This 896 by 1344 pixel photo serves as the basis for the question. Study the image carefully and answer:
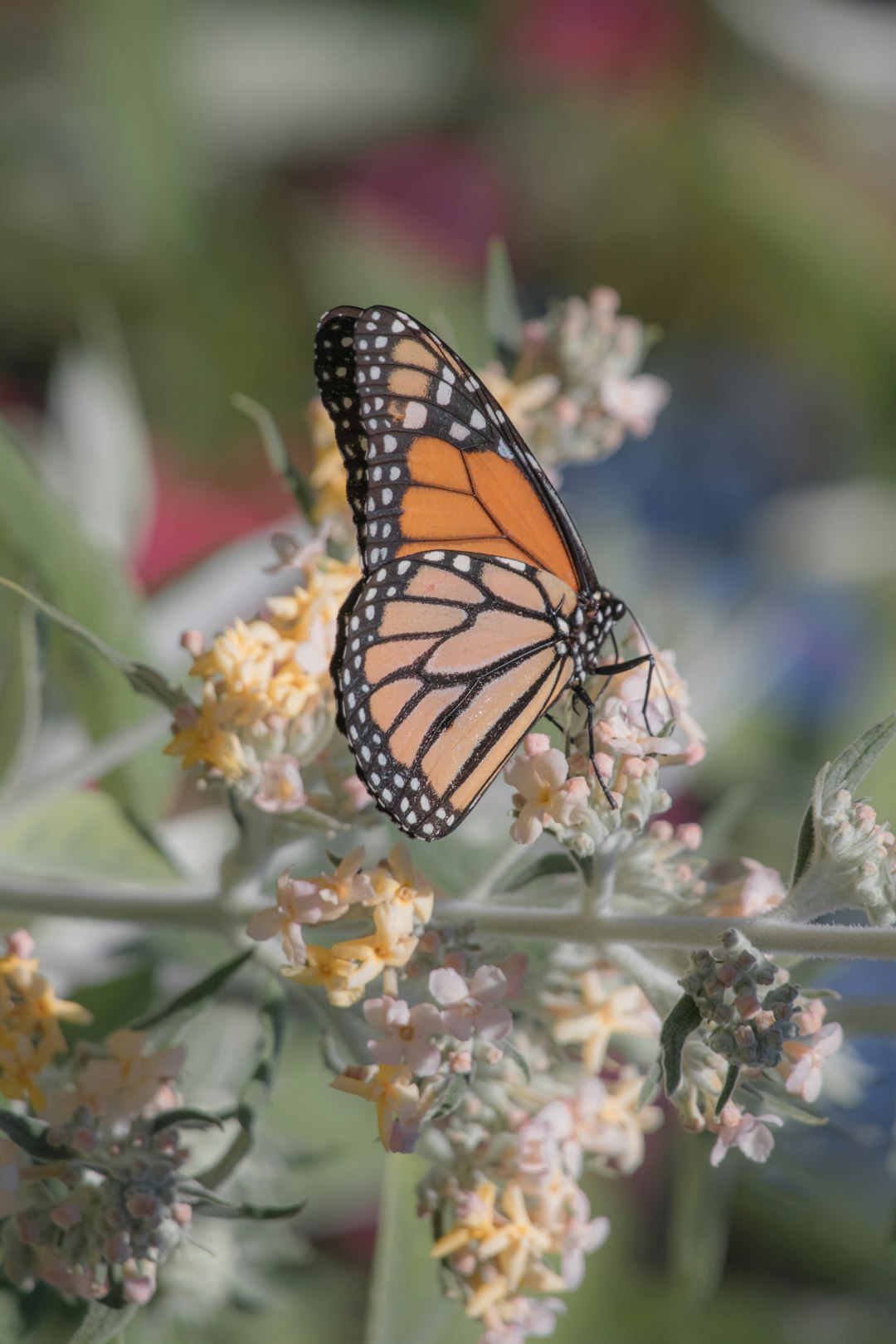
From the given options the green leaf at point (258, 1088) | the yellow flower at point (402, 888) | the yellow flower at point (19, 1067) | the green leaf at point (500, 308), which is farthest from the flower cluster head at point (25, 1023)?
the green leaf at point (500, 308)

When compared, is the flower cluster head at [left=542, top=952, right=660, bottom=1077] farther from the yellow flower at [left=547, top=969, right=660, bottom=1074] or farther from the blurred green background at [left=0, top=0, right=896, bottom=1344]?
the blurred green background at [left=0, top=0, right=896, bottom=1344]

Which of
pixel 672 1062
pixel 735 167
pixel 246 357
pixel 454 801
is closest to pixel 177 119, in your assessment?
pixel 246 357

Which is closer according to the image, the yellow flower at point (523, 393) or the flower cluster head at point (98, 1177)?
the flower cluster head at point (98, 1177)

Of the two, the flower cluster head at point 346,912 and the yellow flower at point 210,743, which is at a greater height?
the yellow flower at point 210,743

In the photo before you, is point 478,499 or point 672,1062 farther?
point 478,499

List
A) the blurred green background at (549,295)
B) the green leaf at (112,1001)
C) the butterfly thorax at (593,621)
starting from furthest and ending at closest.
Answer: the blurred green background at (549,295), the green leaf at (112,1001), the butterfly thorax at (593,621)

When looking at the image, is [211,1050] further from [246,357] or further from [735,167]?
[735,167]

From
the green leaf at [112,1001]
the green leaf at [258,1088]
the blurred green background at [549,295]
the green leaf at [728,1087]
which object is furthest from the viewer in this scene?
the blurred green background at [549,295]

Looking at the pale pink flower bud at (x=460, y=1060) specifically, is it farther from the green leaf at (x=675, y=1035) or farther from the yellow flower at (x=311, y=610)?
the yellow flower at (x=311, y=610)
